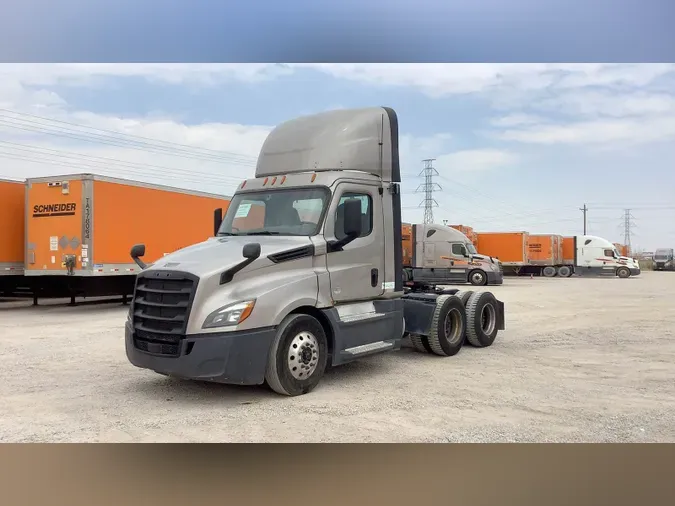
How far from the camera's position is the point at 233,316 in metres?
5.99

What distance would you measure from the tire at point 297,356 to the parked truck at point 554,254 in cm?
3406

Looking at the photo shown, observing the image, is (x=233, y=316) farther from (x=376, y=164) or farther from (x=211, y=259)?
(x=376, y=164)

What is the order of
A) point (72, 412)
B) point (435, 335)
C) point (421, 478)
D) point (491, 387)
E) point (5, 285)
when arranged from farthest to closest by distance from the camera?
1. point (5, 285)
2. point (435, 335)
3. point (491, 387)
4. point (72, 412)
5. point (421, 478)

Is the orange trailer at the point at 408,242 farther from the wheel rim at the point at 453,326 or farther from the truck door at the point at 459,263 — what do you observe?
the wheel rim at the point at 453,326

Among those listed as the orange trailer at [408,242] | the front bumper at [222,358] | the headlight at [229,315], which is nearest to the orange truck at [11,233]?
the front bumper at [222,358]

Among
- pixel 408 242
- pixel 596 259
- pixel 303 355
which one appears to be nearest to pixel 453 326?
pixel 303 355

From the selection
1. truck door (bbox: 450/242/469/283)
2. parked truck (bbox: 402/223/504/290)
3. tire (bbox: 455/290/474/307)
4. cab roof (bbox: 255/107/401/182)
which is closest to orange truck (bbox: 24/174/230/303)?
cab roof (bbox: 255/107/401/182)

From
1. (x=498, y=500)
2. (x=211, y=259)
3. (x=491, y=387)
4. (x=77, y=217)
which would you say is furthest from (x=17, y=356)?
(x=498, y=500)

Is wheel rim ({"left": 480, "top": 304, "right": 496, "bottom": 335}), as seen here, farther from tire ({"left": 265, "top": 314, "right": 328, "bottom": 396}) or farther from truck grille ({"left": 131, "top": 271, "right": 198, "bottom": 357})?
truck grille ({"left": 131, "top": 271, "right": 198, "bottom": 357})

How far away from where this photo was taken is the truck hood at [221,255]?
20.2 ft

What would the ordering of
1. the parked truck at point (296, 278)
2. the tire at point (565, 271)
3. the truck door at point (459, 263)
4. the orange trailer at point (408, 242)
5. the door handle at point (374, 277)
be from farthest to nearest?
the tire at point (565, 271), the truck door at point (459, 263), the orange trailer at point (408, 242), the door handle at point (374, 277), the parked truck at point (296, 278)

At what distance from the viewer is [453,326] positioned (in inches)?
379

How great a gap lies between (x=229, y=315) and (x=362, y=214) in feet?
7.64

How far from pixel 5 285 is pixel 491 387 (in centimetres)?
1461
